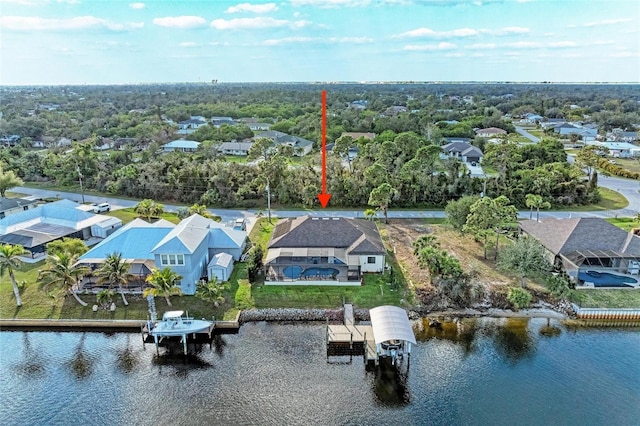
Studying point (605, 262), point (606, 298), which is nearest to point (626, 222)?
point (605, 262)

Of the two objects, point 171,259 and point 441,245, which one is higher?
point 171,259

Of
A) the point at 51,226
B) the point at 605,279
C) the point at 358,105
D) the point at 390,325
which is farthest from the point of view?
the point at 358,105

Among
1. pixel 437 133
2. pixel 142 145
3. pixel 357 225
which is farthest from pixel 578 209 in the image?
pixel 142 145

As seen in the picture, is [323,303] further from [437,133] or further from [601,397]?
[437,133]

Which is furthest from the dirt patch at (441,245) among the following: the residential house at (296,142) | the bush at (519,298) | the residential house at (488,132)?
the residential house at (488,132)

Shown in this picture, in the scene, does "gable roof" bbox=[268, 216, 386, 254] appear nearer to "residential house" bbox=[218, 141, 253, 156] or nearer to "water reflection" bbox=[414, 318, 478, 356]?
"water reflection" bbox=[414, 318, 478, 356]

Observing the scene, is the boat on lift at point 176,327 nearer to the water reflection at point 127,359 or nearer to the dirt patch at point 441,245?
the water reflection at point 127,359

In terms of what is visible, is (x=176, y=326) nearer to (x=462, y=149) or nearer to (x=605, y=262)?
(x=605, y=262)

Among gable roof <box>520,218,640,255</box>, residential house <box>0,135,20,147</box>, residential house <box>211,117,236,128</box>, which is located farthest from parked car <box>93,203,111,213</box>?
residential house <box>211,117,236,128</box>
